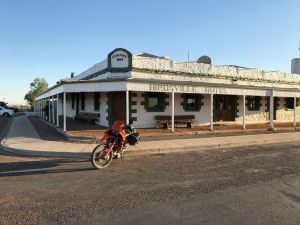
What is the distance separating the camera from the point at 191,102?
62.5ft

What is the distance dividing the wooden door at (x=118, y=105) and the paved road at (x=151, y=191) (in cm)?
786

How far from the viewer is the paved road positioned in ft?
14.8

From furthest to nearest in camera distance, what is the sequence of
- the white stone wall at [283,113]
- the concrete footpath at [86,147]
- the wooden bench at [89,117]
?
the white stone wall at [283,113] < the wooden bench at [89,117] < the concrete footpath at [86,147]

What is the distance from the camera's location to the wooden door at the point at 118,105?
54.9ft

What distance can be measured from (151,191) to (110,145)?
2.55m

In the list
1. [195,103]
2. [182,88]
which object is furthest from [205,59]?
[182,88]

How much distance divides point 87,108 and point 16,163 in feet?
44.7

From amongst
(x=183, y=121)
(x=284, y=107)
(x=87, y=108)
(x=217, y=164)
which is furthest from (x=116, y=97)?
(x=284, y=107)

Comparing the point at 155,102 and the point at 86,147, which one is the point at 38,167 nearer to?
the point at 86,147

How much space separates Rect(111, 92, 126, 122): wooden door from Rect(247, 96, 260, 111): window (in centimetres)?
1119

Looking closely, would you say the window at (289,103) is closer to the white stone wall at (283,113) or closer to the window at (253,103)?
the white stone wall at (283,113)

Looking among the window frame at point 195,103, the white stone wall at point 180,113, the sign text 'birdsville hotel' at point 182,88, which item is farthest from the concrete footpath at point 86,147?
the window frame at point 195,103

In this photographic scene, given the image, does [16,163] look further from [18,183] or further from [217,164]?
[217,164]

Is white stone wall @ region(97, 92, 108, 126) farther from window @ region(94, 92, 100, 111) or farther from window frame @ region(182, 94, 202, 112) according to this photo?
window frame @ region(182, 94, 202, 112)
